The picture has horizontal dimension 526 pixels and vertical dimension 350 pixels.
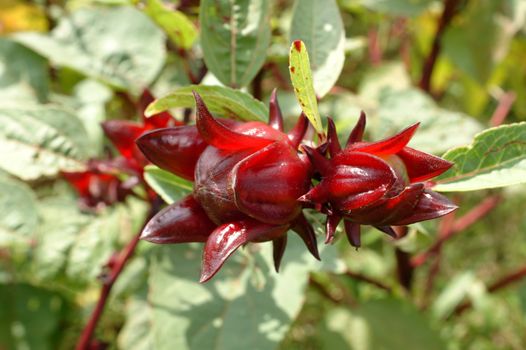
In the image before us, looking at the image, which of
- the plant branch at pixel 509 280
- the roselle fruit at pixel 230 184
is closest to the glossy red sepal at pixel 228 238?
the roselle fruit at pixel 230 184

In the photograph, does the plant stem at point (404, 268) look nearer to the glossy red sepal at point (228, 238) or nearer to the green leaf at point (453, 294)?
the green leaf at point (453, 294)

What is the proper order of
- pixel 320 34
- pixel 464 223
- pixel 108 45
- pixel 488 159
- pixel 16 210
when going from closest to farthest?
pixel 488 159
pixel 320 34
pixel 16 210
pixel 108 45
pixel 464 223

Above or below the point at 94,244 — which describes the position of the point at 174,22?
above

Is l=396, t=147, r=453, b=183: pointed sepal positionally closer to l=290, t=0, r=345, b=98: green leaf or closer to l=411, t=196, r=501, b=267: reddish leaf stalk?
l=290, t=0, r=345, b=98: green leaf

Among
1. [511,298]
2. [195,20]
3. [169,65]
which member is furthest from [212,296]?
[511,298]

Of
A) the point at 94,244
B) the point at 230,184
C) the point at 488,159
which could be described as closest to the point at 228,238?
the point at 230,184

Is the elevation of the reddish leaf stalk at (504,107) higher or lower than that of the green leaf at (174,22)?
lower

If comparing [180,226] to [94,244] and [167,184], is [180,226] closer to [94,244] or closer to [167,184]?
[167,184]
